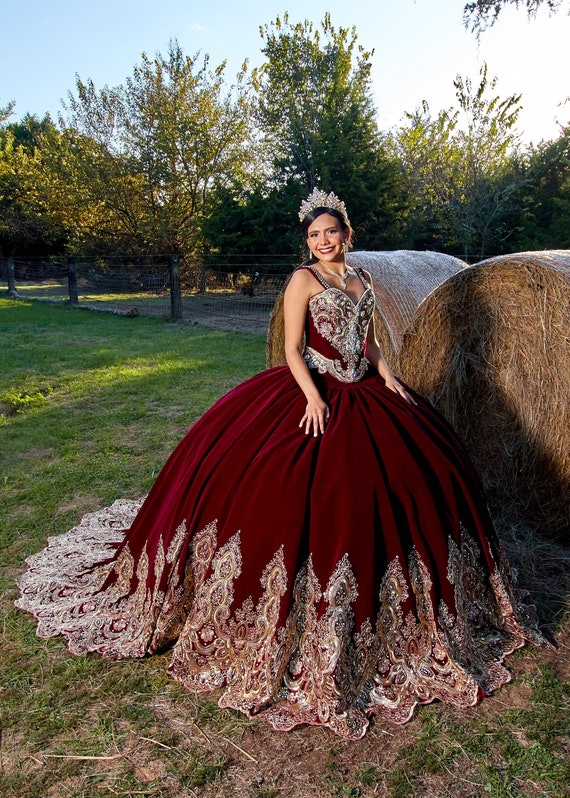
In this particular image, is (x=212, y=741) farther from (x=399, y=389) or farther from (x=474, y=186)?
(x=474, y=186)

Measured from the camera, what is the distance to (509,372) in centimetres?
367

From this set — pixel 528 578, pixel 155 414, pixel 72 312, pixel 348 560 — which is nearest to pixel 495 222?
pixel 72 312

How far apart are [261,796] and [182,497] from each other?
3.83 ft

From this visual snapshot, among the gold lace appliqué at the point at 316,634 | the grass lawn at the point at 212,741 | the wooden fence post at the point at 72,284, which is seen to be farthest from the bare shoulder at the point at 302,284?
the wooden fence post at the point at 72,284

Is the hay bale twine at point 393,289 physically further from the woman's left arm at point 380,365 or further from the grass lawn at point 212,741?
the grass lawn at point 212,741

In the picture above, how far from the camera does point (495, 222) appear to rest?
16.8 m

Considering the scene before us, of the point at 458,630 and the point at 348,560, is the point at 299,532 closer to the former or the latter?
the point at 348,560

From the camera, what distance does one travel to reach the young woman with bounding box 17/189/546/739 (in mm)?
2242

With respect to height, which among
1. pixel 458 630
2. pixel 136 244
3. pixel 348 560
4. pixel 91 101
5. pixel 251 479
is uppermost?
pixel 91 101

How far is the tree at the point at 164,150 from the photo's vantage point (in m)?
20.2

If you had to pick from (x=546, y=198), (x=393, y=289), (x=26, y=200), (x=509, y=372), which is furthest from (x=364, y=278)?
(x=26, y=200)

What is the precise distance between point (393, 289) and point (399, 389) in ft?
11.1

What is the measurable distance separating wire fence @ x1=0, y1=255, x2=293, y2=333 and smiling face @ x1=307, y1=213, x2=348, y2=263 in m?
9.55

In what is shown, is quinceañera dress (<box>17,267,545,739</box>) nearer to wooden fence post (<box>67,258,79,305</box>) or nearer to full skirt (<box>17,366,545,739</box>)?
full skirt (<box>17,366,545,739</box>)
